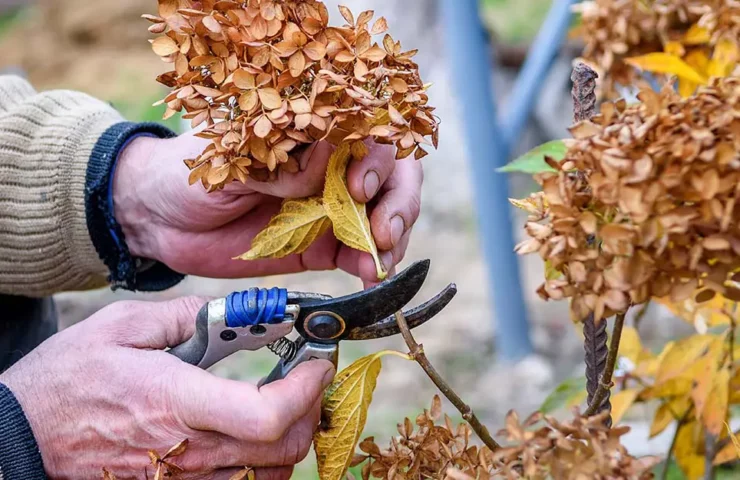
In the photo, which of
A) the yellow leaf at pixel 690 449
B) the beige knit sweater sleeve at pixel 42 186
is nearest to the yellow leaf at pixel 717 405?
the yellow leaf at pixel 690 449

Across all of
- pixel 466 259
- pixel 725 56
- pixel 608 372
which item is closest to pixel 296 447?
pixel 608 372

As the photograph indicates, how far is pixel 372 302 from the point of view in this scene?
786 mm

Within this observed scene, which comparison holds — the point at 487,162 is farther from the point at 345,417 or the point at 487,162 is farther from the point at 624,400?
the point at 345,417

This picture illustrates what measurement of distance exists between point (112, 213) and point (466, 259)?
7.37 ft

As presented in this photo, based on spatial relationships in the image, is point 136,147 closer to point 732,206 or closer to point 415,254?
point 732,206

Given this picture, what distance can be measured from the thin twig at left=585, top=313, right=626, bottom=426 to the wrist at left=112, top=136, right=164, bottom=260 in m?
0.66

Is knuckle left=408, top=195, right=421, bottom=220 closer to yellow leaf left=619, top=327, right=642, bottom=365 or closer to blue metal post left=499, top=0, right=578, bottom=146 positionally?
yellow leaf left=619, top=327, right=642, bottom=365

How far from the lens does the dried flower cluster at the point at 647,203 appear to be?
54 centimetres

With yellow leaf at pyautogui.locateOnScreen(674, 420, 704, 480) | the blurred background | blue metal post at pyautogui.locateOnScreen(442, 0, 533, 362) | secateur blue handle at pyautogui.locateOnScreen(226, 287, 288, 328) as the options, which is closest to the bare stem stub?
secateur blue handle at pyautogui.locateOnScreen(226, 287, 288, 328)

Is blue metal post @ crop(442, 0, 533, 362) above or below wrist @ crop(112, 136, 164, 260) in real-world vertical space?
below

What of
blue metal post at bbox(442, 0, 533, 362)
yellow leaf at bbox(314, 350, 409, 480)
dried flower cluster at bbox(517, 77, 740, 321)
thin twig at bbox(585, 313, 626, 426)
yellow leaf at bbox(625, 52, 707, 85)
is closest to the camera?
dried flower cluster at bbox(517, 77, 740, 321)

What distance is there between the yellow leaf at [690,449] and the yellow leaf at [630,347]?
0.11 m

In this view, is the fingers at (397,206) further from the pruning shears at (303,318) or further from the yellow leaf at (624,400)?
the yellow leaf at (624,400)

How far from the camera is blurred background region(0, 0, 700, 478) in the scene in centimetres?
243
